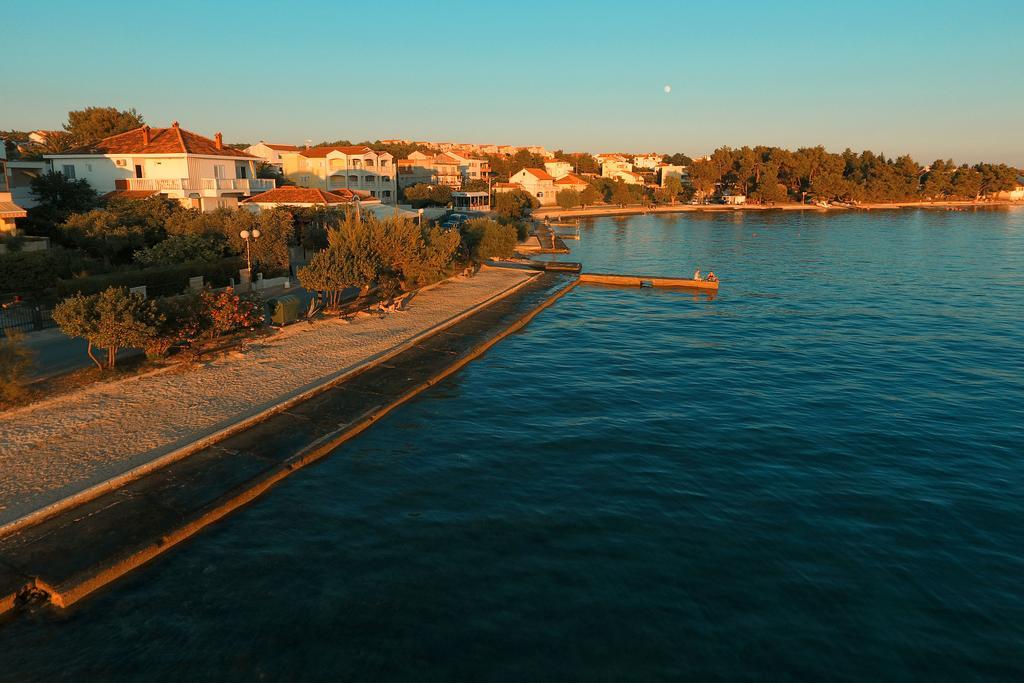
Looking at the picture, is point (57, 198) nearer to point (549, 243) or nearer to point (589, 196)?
point (549, 243)

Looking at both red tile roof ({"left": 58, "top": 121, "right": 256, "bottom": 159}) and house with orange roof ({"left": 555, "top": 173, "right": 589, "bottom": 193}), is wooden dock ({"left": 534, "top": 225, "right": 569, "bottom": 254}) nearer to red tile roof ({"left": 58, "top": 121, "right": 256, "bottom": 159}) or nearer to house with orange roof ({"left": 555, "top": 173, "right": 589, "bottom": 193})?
red tile roof ({"left": 58, "top": 121, "right": 256, "bottom": 159})

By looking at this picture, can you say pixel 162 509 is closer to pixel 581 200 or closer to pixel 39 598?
pixel 39 598

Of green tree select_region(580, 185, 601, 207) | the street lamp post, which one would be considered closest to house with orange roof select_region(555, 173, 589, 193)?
green tree select_region(580, 185, 601, 207)

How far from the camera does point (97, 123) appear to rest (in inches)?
2864

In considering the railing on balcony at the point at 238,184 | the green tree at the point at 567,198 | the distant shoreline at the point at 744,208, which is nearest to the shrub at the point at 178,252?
the railing on balcony at the point at 238,184

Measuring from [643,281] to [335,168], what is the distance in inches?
2229

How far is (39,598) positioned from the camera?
11797mm

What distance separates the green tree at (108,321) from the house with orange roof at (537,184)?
13790 centimetres

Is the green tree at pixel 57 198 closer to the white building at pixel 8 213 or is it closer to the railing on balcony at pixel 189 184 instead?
the white building at pixel 8 213

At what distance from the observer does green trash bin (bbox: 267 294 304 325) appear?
2981cm

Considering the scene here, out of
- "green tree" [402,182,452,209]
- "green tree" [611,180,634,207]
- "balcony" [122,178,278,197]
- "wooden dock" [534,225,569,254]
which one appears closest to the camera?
"balcony" [122,178,278,197]

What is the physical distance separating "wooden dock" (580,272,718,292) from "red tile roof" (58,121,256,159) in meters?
34.8

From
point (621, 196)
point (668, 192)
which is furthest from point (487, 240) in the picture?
point (668, 192)

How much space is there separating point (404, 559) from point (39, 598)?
22.8 ft
